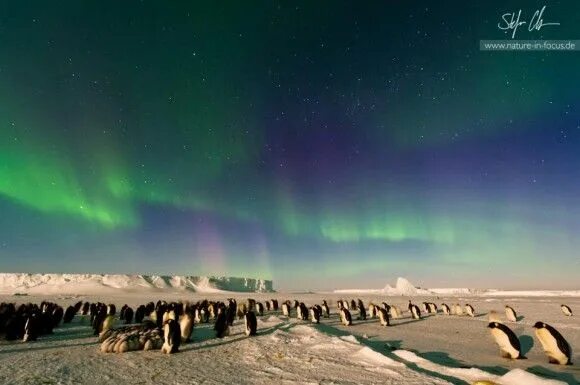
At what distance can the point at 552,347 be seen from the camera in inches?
394

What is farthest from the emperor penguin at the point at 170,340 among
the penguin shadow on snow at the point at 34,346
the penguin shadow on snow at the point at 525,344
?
the penguin shadow on snow at the point at 525,344

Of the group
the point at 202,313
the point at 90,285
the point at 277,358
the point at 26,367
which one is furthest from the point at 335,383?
the point at 90,285

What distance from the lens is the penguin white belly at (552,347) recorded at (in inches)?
387

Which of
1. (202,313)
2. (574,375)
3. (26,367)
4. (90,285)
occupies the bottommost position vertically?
(574,375)

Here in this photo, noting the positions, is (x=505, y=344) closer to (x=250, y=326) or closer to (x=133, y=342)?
(x=250, y=326)

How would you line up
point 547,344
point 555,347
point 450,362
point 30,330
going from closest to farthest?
point 450,362
point 555,347
point 547,344
point 30,330

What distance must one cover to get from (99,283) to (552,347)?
110m

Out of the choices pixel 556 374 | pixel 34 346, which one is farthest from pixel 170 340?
pixel 556 374

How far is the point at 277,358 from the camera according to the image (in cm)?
992

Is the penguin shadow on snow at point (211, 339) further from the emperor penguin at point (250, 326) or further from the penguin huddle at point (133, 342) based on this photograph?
the penguin huddle at point (133, 342)

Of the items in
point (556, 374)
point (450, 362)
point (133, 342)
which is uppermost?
point (133, 342)

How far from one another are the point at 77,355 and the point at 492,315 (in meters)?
21.8

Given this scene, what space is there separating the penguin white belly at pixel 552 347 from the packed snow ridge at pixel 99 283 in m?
96.6

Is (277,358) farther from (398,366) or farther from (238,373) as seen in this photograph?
(398,366)
